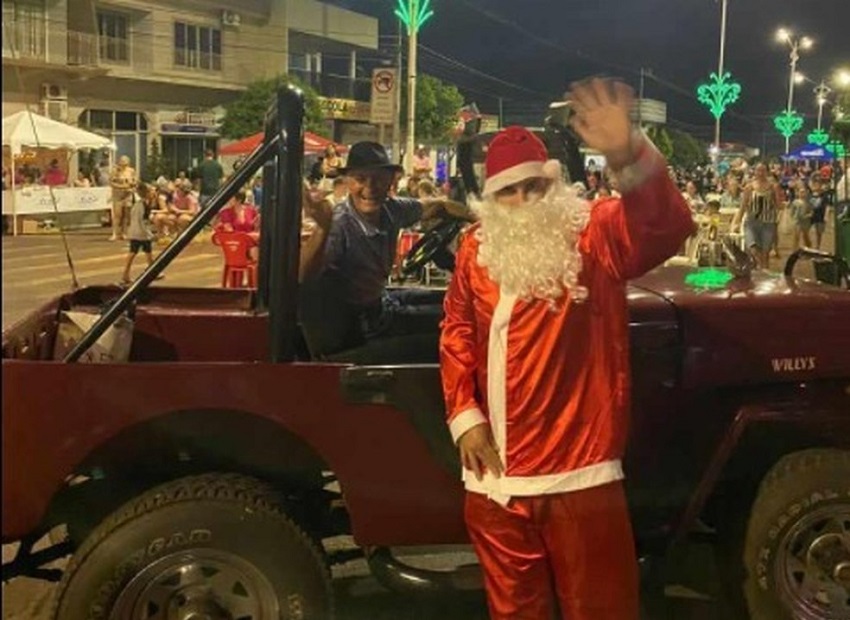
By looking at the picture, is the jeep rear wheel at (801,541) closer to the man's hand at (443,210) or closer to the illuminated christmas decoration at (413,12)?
the man's hand at (443,210)

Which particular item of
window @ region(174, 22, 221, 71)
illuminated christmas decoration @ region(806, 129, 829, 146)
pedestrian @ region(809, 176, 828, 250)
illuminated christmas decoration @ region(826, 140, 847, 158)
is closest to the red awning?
illuminated christmas decoration @ region(826, 140, 847, 158)

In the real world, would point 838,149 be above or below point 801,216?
above

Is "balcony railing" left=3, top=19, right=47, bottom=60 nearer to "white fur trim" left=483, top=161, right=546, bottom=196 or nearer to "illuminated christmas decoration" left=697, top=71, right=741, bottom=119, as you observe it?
"white fur trim" left=483, top=161, right=546, bottom=196

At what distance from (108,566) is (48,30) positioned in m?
1.48

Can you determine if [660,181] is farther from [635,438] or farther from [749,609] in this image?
[749,609]

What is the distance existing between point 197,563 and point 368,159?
2.07 m

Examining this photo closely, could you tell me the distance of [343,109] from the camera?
3638 cm

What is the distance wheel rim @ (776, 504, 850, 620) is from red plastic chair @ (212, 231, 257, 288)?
23.2 ft

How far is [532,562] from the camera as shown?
9.72 feet

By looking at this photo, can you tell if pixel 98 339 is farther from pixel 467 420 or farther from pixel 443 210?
pixel 443 210

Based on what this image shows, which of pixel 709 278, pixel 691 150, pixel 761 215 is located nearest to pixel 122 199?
pixel 761 215

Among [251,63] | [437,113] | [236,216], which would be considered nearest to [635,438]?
[236,216]

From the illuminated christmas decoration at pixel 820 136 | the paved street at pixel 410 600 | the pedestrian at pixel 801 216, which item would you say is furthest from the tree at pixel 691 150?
the paved street at pixel 410 600

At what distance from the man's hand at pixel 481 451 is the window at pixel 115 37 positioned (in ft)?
96.5
